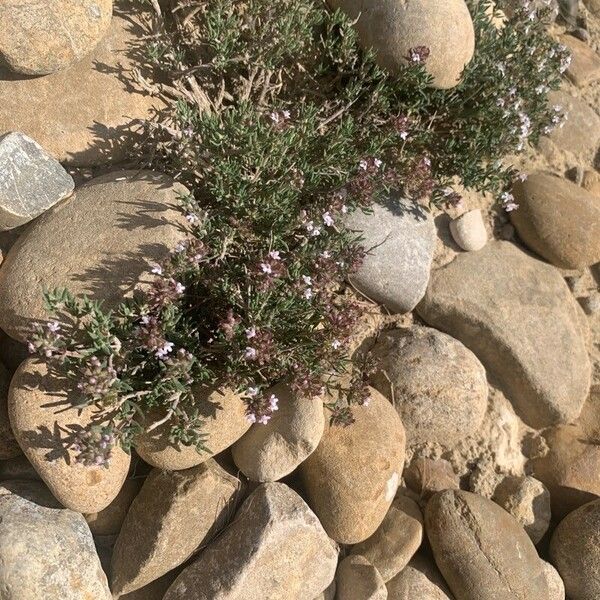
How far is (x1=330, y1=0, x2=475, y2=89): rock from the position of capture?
4457mm

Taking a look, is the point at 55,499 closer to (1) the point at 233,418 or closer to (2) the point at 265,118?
(1) the point at 233,418

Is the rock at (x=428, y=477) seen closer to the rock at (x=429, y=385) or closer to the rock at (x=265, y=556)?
the rock at (x=429, y=385)

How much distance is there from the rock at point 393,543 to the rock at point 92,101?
316 centimetres

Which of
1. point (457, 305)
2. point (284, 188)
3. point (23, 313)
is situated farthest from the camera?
point (457, 305)

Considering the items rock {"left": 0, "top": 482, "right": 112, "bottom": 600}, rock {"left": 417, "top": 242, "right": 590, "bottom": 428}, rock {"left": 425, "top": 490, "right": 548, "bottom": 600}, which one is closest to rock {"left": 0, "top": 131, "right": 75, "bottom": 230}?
rock {"left": 0, "top": 482, "right": 112, "bottom": 600}

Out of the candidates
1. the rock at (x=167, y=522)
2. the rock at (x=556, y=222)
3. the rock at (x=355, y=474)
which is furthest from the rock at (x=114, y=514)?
the rock at (x=556, y=222)

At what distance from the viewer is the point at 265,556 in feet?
12.8

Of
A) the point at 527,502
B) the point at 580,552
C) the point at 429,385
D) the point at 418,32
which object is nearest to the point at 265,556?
the point at 429,385

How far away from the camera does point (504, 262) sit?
5270 mm

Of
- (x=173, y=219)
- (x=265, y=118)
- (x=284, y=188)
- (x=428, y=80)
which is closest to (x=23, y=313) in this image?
(x=173, y=219)

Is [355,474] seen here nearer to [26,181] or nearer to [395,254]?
[395,254]

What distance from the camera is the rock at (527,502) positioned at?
4805 mm

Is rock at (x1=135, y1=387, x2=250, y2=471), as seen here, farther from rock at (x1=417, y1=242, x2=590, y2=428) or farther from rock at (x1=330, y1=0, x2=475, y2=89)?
rock at (x1=330, y1=0, x2=475, y2=89)

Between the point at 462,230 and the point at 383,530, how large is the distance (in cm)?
239
